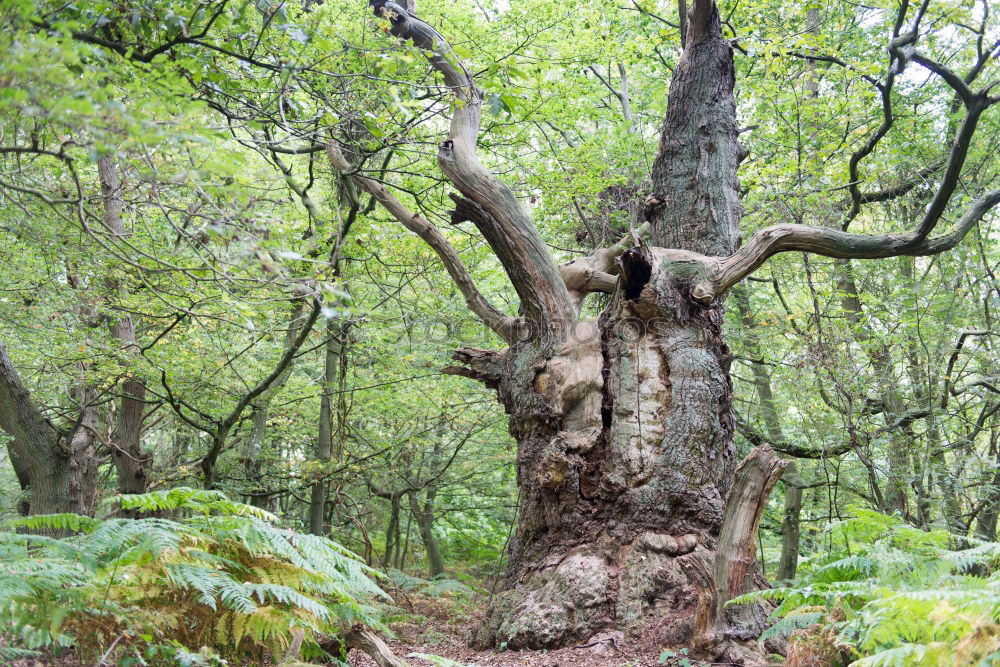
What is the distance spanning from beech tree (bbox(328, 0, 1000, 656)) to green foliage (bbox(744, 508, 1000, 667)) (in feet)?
2.33

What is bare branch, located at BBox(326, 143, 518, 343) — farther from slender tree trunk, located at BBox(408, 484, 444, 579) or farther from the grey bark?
slender tree trunk, located at BBox(408, 484, 444, 579)

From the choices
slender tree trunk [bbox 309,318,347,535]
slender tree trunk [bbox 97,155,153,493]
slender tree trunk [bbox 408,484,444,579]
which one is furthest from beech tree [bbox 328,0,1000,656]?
slender tree trunk [bbox 408,484,444,579]

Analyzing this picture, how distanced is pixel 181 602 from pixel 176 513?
785cm

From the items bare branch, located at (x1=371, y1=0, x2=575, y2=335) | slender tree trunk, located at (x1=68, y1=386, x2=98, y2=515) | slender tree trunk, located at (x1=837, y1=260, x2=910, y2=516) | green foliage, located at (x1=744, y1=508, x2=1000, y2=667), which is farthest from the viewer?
slender tree trunk, located at (x1=68, y1=386, x2=98, y2=515)

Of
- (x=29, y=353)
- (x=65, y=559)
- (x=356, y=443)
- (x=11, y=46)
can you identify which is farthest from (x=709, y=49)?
(x=29, y=353)

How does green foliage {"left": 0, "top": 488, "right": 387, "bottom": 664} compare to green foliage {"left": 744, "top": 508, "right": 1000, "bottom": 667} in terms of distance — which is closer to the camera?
green foliage {"left": 744, "top": 508, "right": 1000, "bottom": 667}

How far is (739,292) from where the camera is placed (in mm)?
9922

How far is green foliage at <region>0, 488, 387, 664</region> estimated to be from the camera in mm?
2473

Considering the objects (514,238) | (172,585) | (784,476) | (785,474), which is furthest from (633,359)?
(785,474)

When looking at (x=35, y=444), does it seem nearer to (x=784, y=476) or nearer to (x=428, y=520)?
(x=428, y=520)

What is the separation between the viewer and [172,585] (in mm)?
2762

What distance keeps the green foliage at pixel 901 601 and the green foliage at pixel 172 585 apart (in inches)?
78.9

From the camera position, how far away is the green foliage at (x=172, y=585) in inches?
97.3

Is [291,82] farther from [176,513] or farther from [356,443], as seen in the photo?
[176,513]
